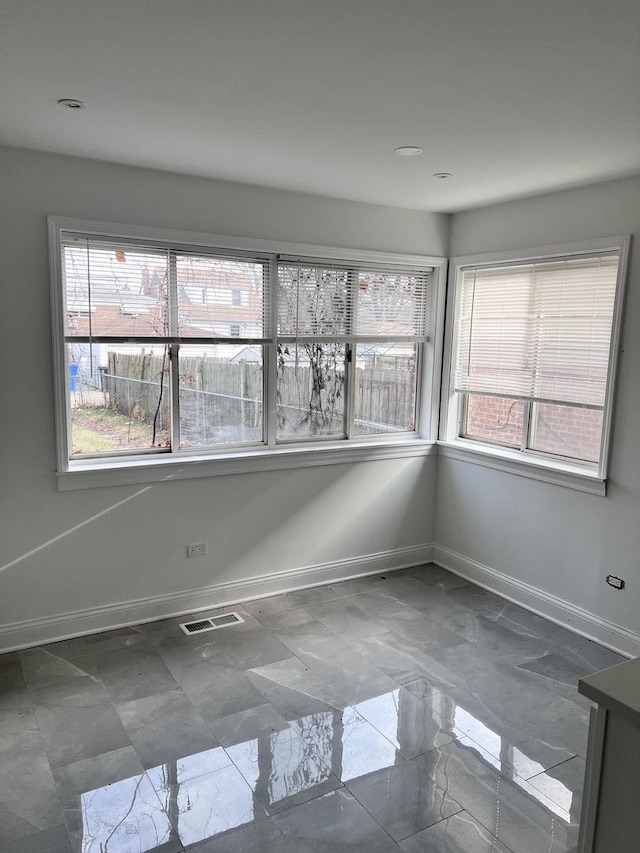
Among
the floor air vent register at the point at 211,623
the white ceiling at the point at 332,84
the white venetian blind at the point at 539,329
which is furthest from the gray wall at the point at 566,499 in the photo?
the floor air vent register at the point at 211,623

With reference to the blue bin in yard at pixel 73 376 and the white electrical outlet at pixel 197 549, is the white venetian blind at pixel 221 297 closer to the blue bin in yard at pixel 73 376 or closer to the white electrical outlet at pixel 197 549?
the blue bin in yard at pixel 73 376

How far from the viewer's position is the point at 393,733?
2686 millimetres

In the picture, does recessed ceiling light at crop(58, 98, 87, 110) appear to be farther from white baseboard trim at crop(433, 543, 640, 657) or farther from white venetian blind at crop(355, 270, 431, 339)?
white baseboard trim at crop(433, 543, 640, 657)

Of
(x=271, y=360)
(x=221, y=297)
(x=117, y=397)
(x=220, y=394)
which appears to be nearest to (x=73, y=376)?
(x=117, y=397)

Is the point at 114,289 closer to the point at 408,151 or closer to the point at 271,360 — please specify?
the point at 271,360

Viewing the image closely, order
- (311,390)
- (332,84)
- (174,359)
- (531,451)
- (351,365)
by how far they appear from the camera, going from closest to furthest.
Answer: (332,84) < (174,359) < (531,451) < (311,390) < (351,365)

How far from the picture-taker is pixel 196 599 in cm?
380

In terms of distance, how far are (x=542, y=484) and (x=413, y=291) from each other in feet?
5.37

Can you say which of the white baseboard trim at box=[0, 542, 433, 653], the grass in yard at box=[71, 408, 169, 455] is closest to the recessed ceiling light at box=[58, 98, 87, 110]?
the grass in yard at box=[71, 408, 169, 455]

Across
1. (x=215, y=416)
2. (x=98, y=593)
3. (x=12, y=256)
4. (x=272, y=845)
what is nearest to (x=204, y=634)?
(x=98, y=593)

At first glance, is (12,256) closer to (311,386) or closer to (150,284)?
(150,284)

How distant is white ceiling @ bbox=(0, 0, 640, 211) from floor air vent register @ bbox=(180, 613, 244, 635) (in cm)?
254

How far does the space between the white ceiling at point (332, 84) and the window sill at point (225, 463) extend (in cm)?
160

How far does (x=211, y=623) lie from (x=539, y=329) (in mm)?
2666
